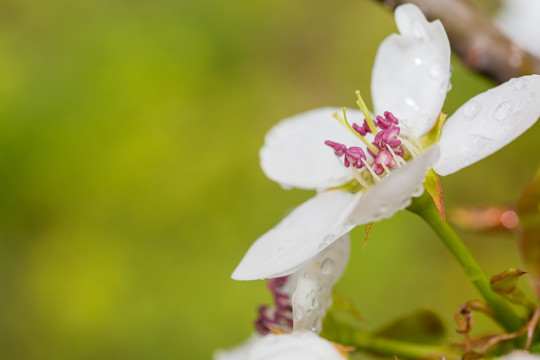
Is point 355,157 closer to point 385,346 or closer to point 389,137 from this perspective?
point 389,137

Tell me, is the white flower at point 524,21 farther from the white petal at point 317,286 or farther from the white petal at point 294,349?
the white petal at point 294,349

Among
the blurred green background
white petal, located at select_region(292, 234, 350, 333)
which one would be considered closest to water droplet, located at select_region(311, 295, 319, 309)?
white petal, located at select_region(292, 234, 350, 333)

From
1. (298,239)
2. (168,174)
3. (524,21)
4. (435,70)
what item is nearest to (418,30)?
(435,70)

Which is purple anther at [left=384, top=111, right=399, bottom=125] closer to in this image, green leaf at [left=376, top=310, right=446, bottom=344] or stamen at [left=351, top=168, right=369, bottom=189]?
stamen at [left=351, top=168, right=369, bottom=189]

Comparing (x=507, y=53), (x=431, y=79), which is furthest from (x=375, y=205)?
(x=507, y=53)

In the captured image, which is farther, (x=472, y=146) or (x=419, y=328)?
(x=419, y=328)

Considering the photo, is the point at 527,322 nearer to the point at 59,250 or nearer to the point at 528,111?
the point at 528,111
